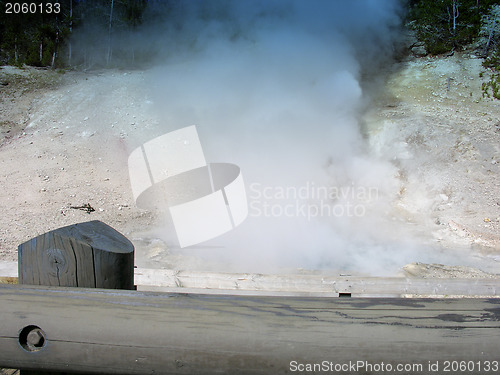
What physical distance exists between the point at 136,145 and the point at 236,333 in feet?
23.4

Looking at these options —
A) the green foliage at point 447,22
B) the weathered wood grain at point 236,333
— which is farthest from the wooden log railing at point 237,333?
the green foliage at point 447,22

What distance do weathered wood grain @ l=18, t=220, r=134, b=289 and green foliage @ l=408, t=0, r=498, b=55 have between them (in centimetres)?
1080

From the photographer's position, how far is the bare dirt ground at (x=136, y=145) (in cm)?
536

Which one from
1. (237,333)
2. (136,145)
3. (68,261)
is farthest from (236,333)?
(136,145)

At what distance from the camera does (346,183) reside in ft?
23.7

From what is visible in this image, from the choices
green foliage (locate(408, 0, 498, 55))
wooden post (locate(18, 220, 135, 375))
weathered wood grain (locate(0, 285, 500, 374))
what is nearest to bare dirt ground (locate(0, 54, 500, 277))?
green foliage (locate(408, 0, 498, 55))

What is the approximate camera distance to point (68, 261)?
107cm

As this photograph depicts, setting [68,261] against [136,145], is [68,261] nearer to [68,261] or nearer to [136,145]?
[68,261]

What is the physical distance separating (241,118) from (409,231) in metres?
4.07

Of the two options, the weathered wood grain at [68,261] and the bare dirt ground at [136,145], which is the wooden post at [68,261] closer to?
the weathered wood grain at [68,261]

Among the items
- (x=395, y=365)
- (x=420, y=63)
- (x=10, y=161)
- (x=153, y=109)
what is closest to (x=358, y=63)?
(x=420, y=63)

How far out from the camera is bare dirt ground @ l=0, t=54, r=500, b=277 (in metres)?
5.36

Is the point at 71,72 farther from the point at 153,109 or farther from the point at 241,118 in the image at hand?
the point at 241,118

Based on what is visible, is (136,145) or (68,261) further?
(136,145)
